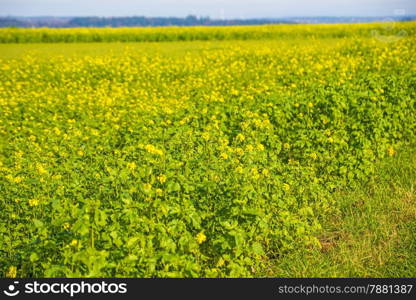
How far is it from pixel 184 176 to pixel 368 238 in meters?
2.05

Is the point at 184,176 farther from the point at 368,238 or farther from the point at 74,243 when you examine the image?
the point at 368,238

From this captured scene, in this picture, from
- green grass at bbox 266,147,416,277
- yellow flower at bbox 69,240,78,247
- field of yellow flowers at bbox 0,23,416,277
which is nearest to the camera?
yellow flower at bbox 69,240,78,247

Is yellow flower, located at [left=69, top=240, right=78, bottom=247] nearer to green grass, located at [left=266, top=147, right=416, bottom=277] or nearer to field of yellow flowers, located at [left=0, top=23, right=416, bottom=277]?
field of yellow flowers, located at [left=0, top=23, right=416, bottom=277]

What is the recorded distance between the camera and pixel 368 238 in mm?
4910

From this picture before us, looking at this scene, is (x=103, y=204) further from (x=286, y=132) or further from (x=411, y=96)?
(x=411, y=96)

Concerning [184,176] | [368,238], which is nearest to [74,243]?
[184,176]

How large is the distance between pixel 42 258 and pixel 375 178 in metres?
4.53

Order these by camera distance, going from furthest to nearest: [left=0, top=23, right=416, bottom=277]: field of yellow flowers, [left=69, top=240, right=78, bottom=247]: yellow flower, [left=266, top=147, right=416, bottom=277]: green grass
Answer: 1. [left=266, top=147, right=416, bottom=277]: green grass
2. [left=0, top=23, right=416, bottom=277]: field of yellow flowers
3. [left=69, top=240, right=78, bottom=247]: yellow flower

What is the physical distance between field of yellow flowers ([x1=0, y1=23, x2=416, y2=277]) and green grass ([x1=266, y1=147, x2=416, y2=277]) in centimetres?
18

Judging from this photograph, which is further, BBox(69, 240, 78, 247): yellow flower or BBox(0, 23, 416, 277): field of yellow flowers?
BBox(0, 23, 416, 277): field of yellow flowers

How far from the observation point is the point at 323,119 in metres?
6.63

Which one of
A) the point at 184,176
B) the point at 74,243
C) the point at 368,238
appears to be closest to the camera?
the point at 74,243

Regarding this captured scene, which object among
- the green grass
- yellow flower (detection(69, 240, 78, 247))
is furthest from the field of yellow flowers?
the green grass

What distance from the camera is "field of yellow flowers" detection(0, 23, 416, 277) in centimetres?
341
